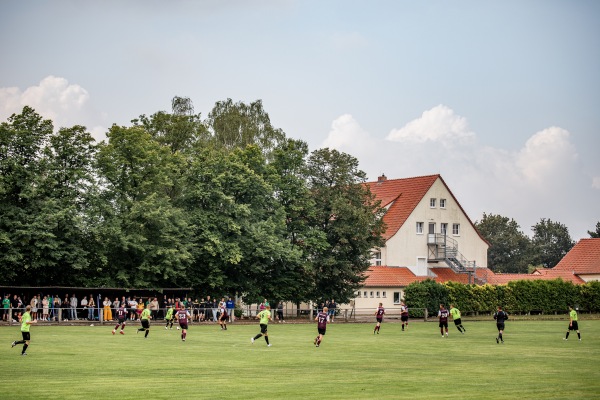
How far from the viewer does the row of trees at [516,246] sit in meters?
157

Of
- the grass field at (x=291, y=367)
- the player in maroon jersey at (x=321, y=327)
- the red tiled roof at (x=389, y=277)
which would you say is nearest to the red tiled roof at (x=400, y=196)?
the red tiled roof at (x=389, y=277)

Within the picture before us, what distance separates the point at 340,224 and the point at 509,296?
68.3 feet

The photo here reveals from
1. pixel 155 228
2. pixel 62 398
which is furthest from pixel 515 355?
pixel 155 228

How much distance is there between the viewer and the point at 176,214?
2601 inches

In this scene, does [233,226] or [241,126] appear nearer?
[233,226]

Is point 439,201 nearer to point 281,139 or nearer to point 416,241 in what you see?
point 416,241

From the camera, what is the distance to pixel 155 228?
214 feet

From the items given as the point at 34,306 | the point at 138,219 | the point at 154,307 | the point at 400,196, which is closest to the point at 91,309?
the point at 154,307

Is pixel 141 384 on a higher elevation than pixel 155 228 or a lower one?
lower

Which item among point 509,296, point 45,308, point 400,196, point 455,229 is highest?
point 400,196

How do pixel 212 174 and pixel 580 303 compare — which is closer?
pixel 212 174

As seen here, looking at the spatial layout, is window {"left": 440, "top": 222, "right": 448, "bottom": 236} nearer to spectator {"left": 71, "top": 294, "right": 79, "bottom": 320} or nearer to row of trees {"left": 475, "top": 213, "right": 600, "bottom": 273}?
spectator {"left": 71, "top": 294, "right": 79, "bottom": 320}

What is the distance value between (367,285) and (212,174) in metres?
22.8

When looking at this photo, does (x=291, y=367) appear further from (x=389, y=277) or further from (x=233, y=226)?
(x=389, y=277)
